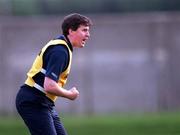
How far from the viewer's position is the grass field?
14.2 m

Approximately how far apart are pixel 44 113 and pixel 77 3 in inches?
699

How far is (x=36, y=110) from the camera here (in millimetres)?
8164

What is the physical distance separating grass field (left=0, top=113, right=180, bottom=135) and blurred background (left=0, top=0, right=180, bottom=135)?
6.14ft

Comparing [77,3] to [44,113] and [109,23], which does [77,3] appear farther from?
[44,113]

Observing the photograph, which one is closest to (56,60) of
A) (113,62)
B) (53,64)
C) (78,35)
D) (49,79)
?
(53,64)

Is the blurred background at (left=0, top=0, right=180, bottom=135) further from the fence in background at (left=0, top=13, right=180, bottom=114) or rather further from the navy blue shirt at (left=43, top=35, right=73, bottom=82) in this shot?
the navy blue shirt at (left=43, top=35, right=73, bottom=82)

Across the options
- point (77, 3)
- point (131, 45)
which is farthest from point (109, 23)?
point (77, 3)

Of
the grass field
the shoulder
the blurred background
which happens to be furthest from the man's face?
the blurred background

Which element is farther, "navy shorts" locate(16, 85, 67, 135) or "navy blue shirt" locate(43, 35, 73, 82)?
"navy shorts" locate(16, 85, 67, 135)

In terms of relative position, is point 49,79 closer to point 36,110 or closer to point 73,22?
point 36,110

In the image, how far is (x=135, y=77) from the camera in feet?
60.1

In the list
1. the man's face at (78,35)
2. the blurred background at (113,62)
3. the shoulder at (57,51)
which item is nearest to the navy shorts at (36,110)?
the shoulder at (57,51)

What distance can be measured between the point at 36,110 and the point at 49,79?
41 cm

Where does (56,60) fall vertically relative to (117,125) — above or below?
above
